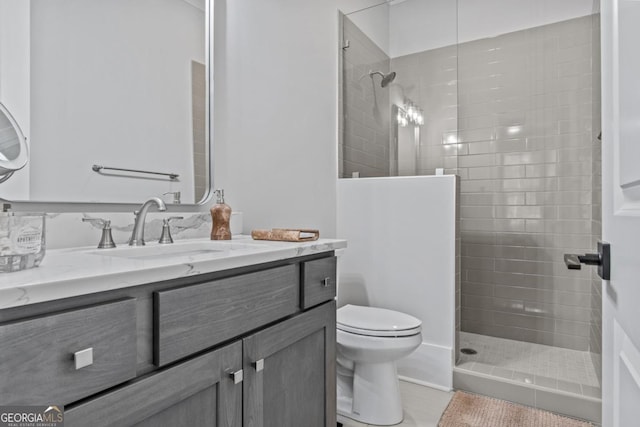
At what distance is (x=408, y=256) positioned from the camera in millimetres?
2283

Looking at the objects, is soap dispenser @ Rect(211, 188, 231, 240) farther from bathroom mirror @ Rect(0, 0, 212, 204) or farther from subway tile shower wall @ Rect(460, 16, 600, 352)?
subway tile shower wall @ Rect(460, 16, 600, 352)

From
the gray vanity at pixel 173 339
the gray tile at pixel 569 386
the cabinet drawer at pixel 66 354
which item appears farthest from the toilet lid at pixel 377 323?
the cabinet drawer at pixel 66 354

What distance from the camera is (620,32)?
608mm

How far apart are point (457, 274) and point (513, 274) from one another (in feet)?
2.70

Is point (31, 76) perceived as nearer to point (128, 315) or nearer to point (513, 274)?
point (128, 315)

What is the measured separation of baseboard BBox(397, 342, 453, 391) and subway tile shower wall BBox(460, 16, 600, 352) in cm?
82

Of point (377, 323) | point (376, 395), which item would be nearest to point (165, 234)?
point (377, 323)

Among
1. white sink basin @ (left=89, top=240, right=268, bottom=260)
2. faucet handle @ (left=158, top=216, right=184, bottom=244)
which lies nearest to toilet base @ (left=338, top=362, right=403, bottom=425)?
white sink basin @ (left=89, top=240, right=268, bottom=260)

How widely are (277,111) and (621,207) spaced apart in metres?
1.63

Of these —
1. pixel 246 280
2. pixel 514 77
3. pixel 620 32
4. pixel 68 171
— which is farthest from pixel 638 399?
pixel 514 77

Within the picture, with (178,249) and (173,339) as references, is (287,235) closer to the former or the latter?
(178,249)

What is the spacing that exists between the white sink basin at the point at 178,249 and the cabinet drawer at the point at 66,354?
1.11 ft

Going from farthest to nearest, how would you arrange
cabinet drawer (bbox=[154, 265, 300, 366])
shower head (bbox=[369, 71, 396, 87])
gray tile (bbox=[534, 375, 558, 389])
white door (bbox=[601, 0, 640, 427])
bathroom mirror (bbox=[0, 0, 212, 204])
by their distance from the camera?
1. shower head (bbox=[369, 71, 396, 87])
2. gray tile (bbox=[534, 375, 558, 389])
3. bathroom mirror (bbox=[0, 0, 212, 204])
4. cabinet drawer (bbox=[154, 265, 300, 366])
5. white door (bbox=[601, 0, 640, 427])

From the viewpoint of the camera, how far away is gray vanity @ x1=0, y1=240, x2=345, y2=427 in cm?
62
